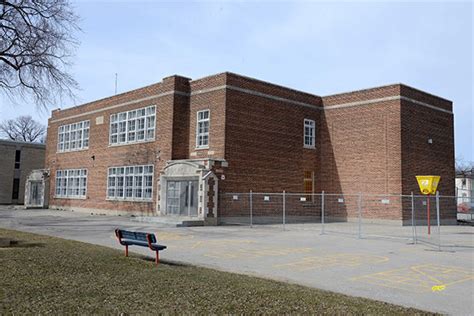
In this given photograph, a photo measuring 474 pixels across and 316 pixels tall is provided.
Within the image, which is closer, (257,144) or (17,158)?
(257,144)

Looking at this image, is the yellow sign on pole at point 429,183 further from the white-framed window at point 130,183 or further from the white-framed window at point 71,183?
the white-framed window at point 71,183

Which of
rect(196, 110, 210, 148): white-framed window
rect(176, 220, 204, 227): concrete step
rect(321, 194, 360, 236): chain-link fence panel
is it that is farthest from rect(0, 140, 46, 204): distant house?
rect(321, 194, 360, 236): chain-link fence panel

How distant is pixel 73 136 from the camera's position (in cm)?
3856

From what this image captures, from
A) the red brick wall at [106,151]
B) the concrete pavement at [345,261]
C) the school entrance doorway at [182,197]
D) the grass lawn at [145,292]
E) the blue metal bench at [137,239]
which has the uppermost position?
the red brick wall at [106,151]

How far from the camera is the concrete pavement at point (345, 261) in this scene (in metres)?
8.22

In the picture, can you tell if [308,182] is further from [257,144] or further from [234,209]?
[234,209]

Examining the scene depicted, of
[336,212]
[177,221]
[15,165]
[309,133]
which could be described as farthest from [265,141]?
[15,165]

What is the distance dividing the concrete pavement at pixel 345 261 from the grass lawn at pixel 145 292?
108 centimetres

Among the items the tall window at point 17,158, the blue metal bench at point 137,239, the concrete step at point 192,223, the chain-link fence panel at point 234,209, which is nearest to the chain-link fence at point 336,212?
the chain-link fence panel at point 234,209

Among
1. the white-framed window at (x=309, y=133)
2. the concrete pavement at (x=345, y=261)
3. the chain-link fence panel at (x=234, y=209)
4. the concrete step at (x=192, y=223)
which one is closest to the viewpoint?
the concrete pavement at (x=345, y=261)

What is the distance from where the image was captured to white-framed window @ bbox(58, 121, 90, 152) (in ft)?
121

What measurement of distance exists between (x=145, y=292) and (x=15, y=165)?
166ft

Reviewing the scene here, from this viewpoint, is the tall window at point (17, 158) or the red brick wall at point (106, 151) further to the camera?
the tall window at point (17, 158)

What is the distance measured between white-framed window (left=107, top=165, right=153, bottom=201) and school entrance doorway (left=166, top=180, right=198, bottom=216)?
7.95 feet
